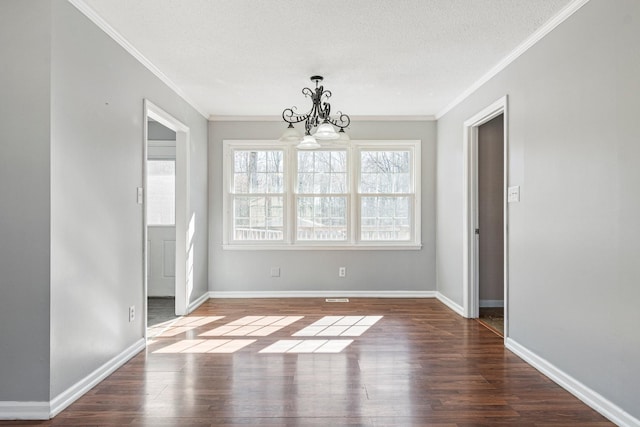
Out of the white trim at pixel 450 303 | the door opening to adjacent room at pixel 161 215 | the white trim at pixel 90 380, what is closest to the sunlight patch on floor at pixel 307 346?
the white trim at pixel 90 380

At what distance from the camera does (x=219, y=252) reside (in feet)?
18.6

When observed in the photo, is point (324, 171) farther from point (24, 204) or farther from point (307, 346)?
point (24, 204)

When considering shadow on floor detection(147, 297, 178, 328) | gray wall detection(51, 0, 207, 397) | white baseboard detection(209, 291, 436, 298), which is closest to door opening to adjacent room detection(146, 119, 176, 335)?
shadow on floor detection(147, 297, 178, 328)

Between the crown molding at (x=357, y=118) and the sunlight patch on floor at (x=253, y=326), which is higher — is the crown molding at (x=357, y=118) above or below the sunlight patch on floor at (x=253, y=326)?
above

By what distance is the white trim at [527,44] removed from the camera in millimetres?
2688

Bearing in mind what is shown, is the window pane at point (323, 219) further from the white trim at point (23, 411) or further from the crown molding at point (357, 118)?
the white trim at point (23, 411)

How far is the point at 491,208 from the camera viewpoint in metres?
5.10

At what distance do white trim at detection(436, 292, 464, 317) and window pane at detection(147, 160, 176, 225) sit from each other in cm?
399


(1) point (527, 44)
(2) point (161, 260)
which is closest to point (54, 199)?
(1) point (527, 44)

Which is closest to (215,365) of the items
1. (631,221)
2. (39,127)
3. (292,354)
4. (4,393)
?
(292,354)

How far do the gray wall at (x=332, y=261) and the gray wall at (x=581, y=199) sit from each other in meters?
2.14

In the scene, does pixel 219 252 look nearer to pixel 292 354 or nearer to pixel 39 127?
pixel 292 354

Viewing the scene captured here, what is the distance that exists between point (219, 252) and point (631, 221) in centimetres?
472

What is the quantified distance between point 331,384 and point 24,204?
2.25 meters
